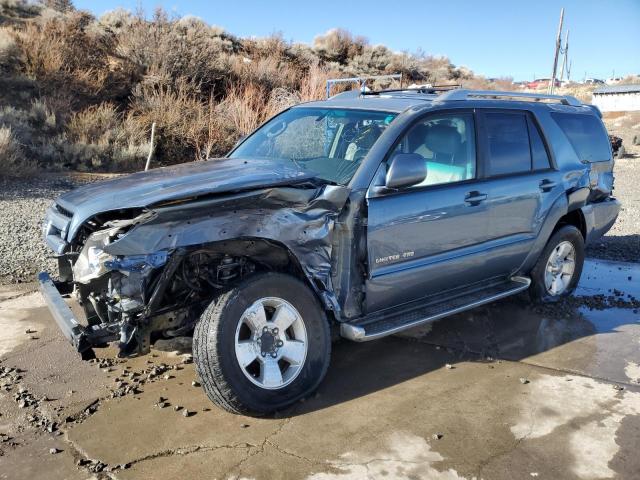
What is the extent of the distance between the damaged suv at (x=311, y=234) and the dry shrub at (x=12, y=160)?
700 cm

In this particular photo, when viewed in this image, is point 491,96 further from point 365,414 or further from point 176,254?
point 176,254

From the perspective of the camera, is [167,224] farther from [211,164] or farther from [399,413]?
[399,413]

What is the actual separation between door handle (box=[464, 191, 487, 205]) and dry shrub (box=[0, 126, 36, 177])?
8.86 m

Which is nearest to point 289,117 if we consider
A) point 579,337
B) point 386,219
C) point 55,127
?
point 386,219

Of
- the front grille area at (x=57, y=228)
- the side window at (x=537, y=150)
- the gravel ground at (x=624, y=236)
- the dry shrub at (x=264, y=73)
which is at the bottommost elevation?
the gravel ground at (x=624, y=236)

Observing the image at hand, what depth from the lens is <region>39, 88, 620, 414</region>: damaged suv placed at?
3406mm

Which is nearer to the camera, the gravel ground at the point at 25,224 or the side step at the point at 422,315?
the side step at the point at 422,315

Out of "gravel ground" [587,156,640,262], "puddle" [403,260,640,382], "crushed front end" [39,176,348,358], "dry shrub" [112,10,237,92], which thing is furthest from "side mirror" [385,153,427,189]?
"dry shrub" [112,10,237,92]

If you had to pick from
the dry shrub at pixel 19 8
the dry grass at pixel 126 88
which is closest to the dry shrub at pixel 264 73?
the dry grass at pixel 126 88

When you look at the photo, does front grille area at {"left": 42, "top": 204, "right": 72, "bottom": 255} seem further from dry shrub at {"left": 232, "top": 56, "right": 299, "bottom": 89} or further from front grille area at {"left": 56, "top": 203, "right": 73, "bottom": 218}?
dry shrub at {"left": 232, "top": 56, "right": 299, "bottom": 89}

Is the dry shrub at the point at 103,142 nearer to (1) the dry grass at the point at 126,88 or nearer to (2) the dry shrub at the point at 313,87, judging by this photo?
(1) the dry grass at the point at 126,88

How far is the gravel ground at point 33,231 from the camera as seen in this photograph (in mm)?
6583

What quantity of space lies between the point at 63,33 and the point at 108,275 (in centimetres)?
1605

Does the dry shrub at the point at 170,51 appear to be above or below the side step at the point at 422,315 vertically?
above
